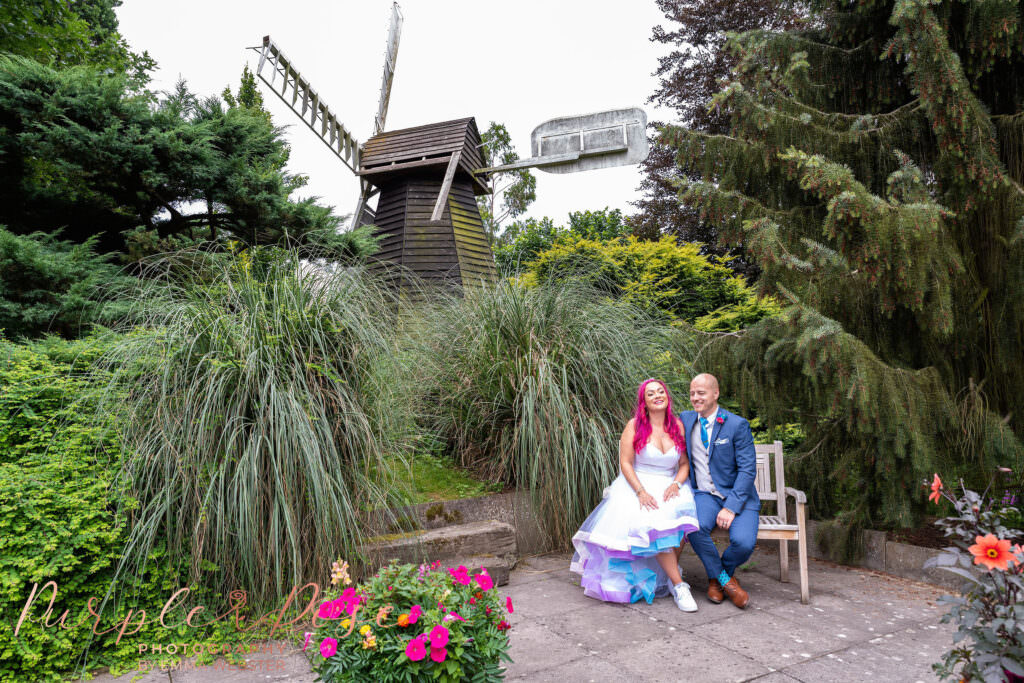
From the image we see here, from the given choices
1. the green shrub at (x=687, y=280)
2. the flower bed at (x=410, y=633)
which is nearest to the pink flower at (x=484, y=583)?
the flower bed at (x=410, y=633)

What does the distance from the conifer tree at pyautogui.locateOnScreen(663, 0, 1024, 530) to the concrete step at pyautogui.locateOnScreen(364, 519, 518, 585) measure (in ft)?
5.78

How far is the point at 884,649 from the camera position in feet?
8.71

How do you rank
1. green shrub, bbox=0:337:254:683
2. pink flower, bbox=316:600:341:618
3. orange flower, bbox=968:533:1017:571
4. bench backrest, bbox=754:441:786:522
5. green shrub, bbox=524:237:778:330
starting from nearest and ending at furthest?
orange flower, bbox=968:533:1017:571
pink flower, bbox=316:600:341:618
green shrub, bbox=0:337:254:683
bench backrest, bbox=754:441:786:522
green shrub, bbox=524:237:778:330

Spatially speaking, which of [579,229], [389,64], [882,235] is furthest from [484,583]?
[389,64]

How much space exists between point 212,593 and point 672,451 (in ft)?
7.95

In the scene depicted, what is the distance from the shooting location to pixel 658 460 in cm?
353

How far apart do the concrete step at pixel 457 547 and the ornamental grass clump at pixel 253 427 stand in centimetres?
27

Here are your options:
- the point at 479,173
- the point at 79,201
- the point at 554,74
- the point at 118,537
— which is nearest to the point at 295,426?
the point at 118,537

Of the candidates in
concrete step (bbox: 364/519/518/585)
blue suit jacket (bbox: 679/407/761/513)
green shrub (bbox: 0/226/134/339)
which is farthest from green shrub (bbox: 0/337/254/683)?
blue suit jacket (bbox: 679/407/761/513)

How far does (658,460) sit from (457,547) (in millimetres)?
1243

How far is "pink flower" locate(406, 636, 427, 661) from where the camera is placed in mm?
1678

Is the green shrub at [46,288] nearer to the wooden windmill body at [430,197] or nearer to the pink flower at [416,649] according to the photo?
the pink flower at [416,649]

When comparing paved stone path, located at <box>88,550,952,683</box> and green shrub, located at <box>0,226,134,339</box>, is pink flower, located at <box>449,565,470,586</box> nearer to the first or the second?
paved stone path, located at <box>88,550,952,683</box>

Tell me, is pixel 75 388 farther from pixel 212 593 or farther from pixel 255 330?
pixel 212 593
